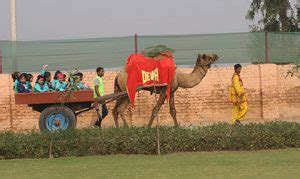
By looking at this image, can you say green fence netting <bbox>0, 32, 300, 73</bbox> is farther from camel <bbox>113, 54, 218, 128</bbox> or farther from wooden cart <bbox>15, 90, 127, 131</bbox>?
camel <bbox>113, 54, 218, 128</bbox>

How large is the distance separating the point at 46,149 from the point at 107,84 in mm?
6589

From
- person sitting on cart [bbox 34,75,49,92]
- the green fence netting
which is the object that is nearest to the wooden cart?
person sitting on cart [bbox 34,75,49,92]

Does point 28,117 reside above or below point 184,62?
below

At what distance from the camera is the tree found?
24975 millimetres

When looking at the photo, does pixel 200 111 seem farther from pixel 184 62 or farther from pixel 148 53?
pixel 148 53

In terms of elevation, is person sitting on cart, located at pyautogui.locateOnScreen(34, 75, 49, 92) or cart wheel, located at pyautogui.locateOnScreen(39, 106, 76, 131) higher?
person sitting on cart, located at pyautogui.locateOnScreen(34, 75, 49, 92)

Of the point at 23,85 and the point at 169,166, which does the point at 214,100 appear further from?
the point at 169,166

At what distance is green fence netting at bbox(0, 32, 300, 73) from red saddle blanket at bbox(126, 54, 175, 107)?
14.0ft

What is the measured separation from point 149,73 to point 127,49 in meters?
4.60

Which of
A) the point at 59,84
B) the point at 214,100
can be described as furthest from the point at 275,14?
the point at 59,84

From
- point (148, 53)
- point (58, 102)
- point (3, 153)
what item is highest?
point (148, 53)

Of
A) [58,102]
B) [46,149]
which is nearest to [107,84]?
[58,102]

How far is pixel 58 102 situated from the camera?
1437 cm

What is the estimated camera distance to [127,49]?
18062 millimetres
